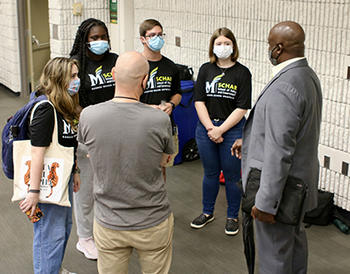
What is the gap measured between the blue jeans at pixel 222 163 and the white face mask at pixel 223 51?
49 centimetres

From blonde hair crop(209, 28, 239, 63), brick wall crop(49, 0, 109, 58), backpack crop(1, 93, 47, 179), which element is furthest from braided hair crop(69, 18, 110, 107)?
brick wall crop(49, 0, 109, 58)

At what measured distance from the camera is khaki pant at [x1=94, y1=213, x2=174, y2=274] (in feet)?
7.36

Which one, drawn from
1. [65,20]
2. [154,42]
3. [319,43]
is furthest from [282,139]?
[65,20]

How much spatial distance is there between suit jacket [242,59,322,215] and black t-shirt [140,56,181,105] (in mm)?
1331

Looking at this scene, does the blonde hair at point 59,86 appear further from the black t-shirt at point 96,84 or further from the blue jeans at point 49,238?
the black t-shirt at point 96,84

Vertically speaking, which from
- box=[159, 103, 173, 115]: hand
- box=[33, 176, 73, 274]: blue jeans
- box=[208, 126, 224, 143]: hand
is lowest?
box=[33, 176, 73, 274]: blue jeans

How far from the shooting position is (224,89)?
3.64 metres

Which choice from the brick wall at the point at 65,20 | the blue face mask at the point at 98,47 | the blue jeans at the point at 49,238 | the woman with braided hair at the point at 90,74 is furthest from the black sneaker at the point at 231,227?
the brick wall at the point at 65,20

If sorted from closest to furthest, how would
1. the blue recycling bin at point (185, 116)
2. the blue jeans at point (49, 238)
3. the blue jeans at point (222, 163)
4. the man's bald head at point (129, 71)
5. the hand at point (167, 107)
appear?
the man's bald head at point (129, 71), the blue jeans at point (49, 238), the hand at point (167, 107), the blue jeans at point (222, 163), the blue recycling bin at point (185, 116)

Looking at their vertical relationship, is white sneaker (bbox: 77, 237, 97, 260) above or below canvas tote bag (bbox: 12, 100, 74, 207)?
below

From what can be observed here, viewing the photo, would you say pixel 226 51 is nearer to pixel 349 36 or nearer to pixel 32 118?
pixel 349 36

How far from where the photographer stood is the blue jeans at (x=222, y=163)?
369cm

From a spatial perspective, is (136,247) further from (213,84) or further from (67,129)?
(213,84)

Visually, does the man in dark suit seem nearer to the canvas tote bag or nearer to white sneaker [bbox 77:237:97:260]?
the canvas tote bag
